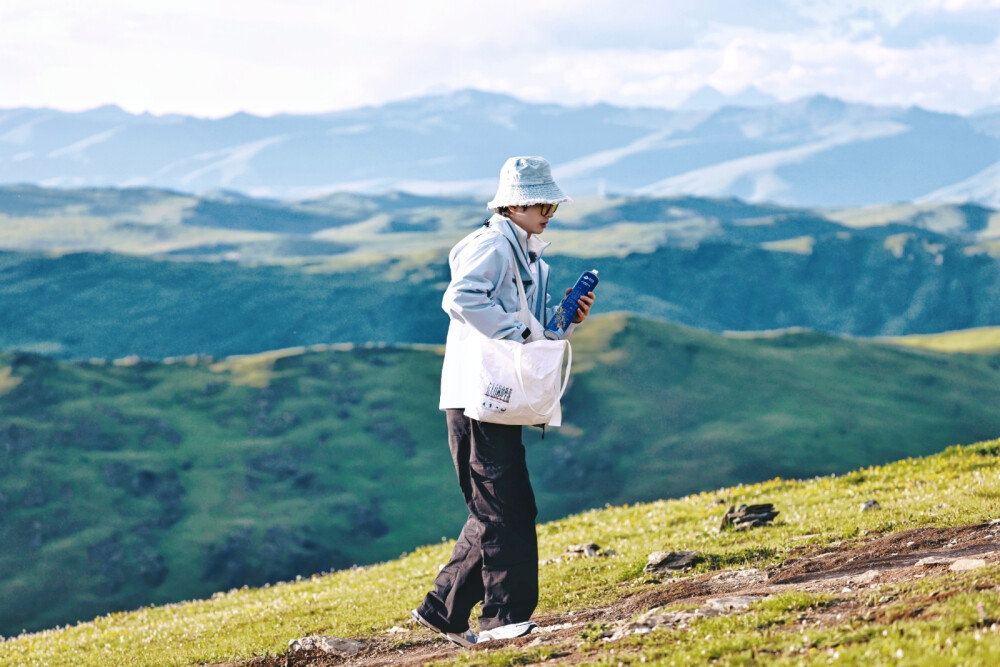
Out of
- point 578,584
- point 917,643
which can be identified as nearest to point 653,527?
point 578,584

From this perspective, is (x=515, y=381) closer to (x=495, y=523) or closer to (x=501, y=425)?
(x=501, y=425)

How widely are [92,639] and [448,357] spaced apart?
39.5 feet

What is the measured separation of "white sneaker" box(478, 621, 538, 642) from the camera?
1177cm

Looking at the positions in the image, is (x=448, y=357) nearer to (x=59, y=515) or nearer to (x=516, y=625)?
(x=516, y=625)

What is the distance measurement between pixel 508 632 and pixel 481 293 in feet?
12.8

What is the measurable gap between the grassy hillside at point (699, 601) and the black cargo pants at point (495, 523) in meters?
0.55

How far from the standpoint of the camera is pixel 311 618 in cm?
1778

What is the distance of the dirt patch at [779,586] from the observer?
11.7 metres

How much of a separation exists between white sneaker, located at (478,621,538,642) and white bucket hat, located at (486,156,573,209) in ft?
15.6

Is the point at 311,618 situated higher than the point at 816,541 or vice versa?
the point at 816,541

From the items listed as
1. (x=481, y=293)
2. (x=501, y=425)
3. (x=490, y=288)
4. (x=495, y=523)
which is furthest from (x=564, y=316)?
(x=495, y=523)

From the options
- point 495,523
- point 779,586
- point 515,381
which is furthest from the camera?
point 779,586

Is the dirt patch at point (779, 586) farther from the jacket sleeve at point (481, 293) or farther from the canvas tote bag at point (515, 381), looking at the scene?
the jacket sleeve at point (481, 293)

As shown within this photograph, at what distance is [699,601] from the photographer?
40.8ft
